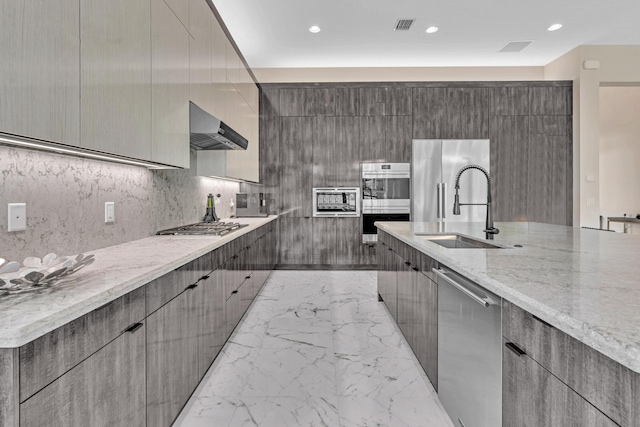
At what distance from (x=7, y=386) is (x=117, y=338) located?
15.1 inches

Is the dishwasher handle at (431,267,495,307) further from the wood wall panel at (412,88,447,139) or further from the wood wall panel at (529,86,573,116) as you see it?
the wood wall panel at (529,86,573,116)

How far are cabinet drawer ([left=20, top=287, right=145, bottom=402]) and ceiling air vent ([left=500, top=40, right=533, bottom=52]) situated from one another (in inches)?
208

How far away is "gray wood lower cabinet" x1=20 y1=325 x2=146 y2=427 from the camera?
84 cm

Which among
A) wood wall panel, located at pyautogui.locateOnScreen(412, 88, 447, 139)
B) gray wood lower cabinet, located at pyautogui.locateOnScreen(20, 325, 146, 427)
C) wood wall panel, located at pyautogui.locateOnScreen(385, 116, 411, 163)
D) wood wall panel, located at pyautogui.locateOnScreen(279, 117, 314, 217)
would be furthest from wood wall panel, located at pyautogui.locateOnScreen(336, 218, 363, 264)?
gray wood lower cabinet, located at pyautogui.locateOnScreen(20, 325, 146, 427)

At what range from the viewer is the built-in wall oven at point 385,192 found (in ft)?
16.1

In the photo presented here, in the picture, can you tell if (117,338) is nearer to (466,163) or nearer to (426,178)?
(426,178)

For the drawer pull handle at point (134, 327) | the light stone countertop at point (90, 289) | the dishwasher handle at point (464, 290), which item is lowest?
the drawer pull handle at point (134, 327)

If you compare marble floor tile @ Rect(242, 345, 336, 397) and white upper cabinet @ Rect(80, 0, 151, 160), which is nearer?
white upper cabinet @ Rect(80, 0, 151, 160)

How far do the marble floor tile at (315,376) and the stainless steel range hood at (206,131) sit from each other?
1.52 m

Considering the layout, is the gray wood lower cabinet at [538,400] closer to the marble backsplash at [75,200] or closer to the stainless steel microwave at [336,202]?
the marble backsplash at [75,200]

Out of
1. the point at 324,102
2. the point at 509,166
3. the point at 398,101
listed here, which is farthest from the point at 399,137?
the point at 509,166

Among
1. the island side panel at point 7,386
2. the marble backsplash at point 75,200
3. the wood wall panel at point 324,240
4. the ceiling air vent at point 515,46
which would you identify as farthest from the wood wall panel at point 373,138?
the island side panel at point 7,386

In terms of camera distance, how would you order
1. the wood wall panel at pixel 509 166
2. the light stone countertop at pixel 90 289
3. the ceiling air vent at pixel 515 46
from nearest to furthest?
the light stone countertop at pixel 90 289, the ceiling air vent at pixel 515 46, the wood wall panel at pixel 509 166

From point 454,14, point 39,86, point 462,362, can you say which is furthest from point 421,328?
point 454,14
